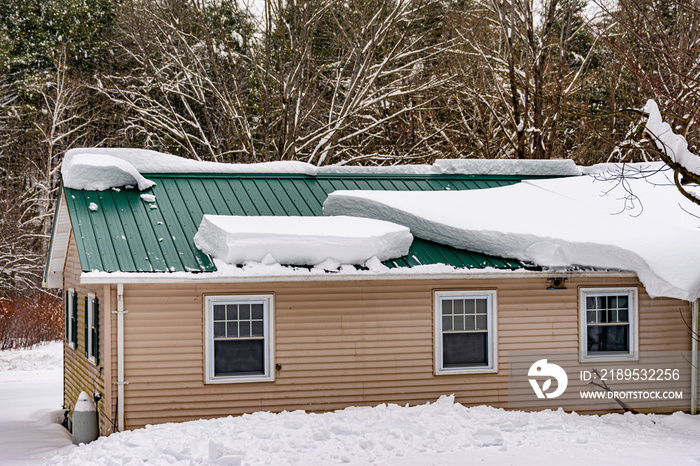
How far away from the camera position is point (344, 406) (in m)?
11.5

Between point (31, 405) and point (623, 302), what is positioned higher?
point (623, 302)

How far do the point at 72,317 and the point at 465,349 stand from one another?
23.5 feet

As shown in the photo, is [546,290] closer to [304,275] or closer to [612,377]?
[612,377]

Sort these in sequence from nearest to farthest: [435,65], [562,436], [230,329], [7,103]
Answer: [562,436] → [230,329] → [435,65] → [7,103]

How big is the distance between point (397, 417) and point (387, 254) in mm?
2410

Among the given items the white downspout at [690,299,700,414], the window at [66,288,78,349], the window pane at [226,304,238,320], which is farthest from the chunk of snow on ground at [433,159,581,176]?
the window at [66,288,78,349]

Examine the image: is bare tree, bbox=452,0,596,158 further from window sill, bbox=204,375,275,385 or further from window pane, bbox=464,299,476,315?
window sill, bbox=204,375,275,385

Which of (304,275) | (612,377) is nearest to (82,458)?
(304,275)

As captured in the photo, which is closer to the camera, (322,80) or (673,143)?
(673,143)

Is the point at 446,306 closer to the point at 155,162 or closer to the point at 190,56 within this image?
the point at 155,162

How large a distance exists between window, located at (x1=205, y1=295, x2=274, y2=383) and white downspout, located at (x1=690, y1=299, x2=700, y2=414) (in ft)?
Answer: 22.6

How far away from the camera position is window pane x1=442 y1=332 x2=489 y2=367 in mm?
12070

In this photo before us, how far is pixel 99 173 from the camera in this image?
41.2ft

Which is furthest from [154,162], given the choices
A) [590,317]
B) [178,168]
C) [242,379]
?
[590,317]
